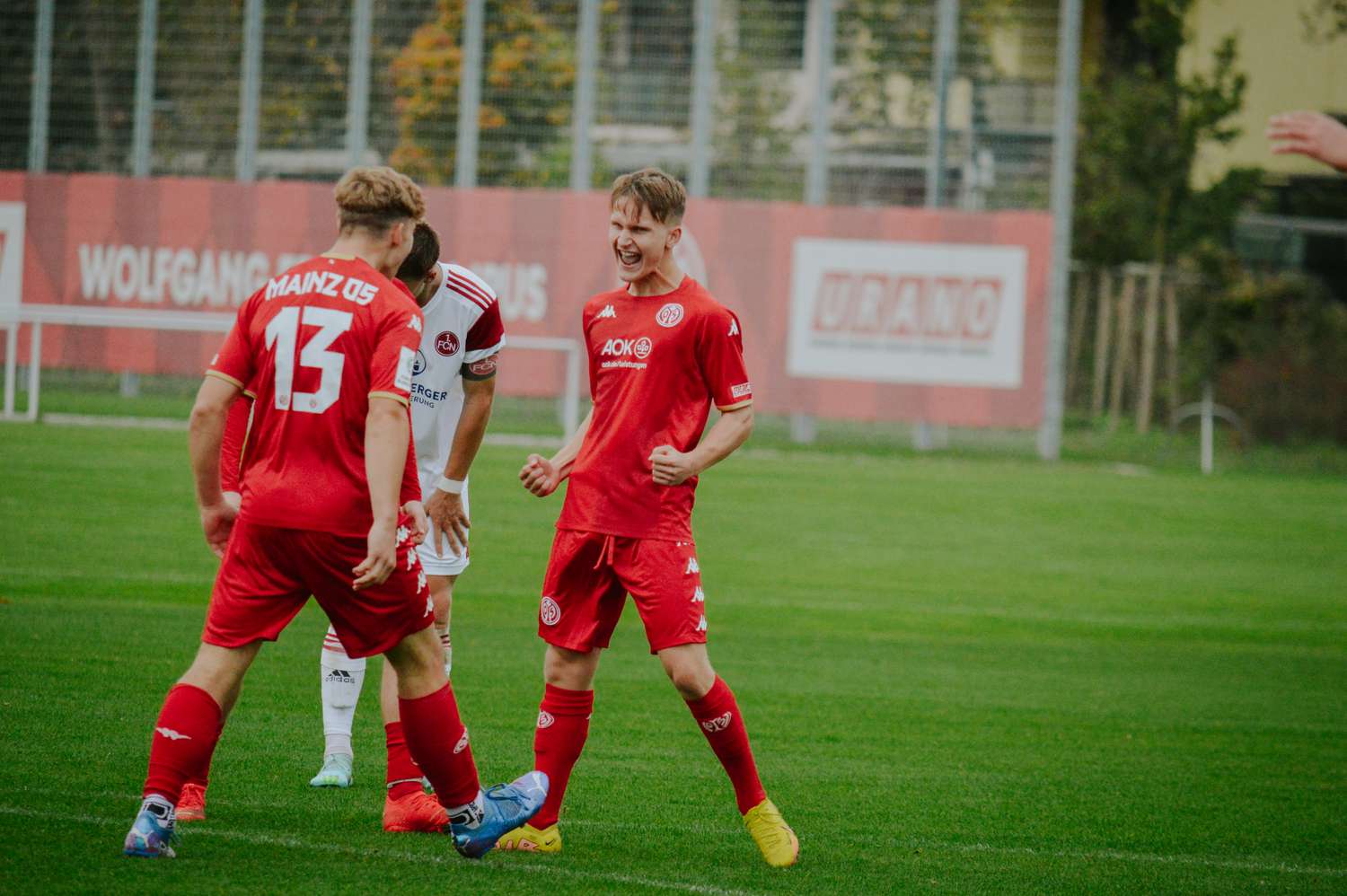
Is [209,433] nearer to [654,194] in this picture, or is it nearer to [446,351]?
[446,351]

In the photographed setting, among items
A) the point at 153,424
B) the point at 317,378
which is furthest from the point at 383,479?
the point at 153,424

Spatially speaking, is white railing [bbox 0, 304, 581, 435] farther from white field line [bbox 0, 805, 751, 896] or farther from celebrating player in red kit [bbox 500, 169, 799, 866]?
white field line [bbox 0, 805, 751, 896]

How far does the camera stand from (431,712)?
476 cm

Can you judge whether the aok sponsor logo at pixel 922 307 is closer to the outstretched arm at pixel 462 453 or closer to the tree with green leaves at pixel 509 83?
the tree with green leaves at pixel 509 83

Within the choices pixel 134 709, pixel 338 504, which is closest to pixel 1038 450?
pixel 134 709

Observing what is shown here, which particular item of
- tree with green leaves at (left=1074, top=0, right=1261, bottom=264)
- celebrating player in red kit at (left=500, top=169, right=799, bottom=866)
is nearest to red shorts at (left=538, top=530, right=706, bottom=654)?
celebrating player in red kit at (left=500, top=169, right=799, bottom=866)

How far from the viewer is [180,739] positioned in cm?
455

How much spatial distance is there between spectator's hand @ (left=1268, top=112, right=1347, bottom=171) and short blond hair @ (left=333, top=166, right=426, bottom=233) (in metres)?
2.45

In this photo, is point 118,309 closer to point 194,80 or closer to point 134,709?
point 194,80

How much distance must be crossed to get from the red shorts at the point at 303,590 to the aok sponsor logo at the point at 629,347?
996mm

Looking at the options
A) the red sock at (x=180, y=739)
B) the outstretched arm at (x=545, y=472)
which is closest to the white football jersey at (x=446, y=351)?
the outstretched arm at (x=545, y=472)

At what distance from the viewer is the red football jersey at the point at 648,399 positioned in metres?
5.19

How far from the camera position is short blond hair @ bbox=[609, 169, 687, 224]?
16.9ft

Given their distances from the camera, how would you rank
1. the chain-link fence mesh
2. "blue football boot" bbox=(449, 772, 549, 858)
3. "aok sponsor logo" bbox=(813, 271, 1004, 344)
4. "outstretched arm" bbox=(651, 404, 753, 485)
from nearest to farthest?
"blue football boot" bbox=(449, 772, 549, 858) → "outstretched arm" bbox=(651, 404, 753, 485) → "aok sponsor logo" bbox=(813, 271, 1004, 344) → the chain-link fence mesh
